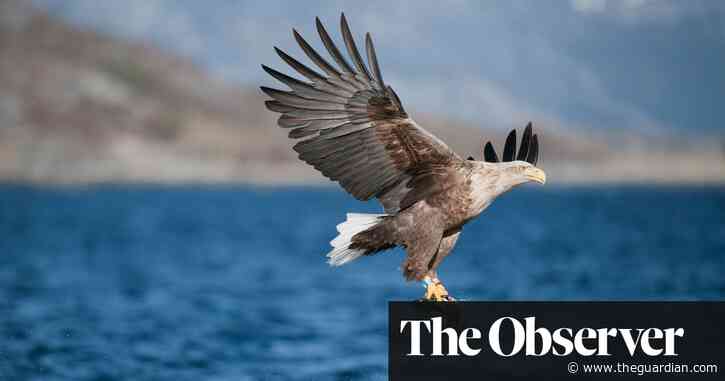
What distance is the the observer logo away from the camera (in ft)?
22.0

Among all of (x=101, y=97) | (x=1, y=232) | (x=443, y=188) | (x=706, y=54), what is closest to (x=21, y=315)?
(x=443, y=188)

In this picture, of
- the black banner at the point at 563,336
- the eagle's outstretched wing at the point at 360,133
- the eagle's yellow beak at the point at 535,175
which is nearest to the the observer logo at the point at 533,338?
the black banner at the point at 563,336

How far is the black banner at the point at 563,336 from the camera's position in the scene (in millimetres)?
6688

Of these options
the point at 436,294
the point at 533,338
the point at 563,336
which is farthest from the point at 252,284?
the point at 436,294

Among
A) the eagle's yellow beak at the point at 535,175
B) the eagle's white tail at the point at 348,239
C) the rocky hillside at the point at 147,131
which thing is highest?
the rocky hillside at the point at 147,131

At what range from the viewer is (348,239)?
652cm

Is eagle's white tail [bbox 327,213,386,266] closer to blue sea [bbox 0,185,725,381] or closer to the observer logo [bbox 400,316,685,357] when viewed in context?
the observer logo [bbox 400,316,685,357]

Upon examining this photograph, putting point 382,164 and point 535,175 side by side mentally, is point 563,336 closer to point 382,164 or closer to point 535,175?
point 535,175

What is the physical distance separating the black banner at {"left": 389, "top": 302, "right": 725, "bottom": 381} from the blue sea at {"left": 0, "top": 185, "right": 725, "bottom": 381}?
6334mm

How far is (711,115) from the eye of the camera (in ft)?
341

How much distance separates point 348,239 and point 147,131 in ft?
356

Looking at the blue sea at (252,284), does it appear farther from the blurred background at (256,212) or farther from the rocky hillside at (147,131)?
the rocky hillside at (147,131)

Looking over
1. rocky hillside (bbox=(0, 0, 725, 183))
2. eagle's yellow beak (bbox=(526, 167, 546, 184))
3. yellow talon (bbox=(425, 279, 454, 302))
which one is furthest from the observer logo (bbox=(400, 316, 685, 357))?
rocky hillside (bbox=(0, 0, 725, 183))

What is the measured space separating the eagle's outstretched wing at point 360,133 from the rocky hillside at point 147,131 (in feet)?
298
